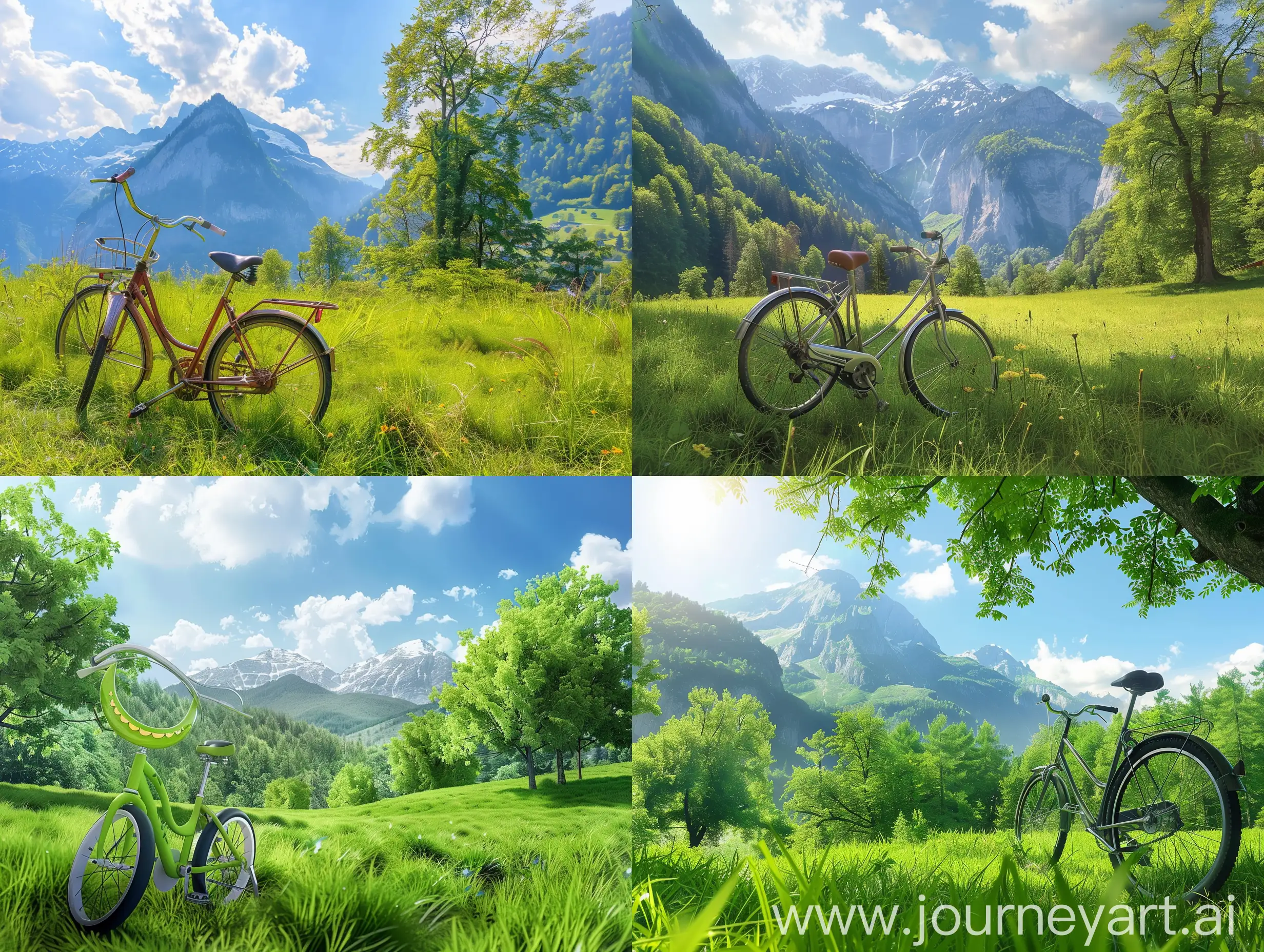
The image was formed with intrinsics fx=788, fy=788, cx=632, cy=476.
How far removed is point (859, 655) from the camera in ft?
14.0

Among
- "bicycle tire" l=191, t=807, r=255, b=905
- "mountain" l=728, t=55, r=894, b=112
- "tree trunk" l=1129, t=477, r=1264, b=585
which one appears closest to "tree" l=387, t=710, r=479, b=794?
"bicycle tire" l=191, t=807, r=255, b=905

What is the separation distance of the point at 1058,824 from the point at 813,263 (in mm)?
2960

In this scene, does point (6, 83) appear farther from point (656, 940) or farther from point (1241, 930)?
point (1241, 930)

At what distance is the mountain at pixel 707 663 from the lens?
424 centimetres

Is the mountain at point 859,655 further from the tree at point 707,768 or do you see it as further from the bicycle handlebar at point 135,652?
the bicycle handlebar at point 135,652

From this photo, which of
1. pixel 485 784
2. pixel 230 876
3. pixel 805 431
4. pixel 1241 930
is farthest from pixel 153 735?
→ pixel 1241 930

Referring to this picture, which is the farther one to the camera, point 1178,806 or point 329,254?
point 329,254

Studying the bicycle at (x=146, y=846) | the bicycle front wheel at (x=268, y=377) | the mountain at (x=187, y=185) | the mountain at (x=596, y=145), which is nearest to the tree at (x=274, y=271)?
the mountain at (x=187, y=185)

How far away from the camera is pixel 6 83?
396 cm

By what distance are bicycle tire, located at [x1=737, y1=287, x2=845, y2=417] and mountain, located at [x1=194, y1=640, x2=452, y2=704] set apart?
6.39 ft

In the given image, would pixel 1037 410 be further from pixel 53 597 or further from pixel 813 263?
pixel 53 597

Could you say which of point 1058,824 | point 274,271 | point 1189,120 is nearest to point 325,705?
point 274,271

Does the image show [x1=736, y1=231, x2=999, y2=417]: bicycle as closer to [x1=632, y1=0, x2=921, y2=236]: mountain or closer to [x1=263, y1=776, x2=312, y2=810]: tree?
[x1=632, y1=0, x2=921, y2=236]: mountain

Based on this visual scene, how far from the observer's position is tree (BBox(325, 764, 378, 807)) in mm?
3598
